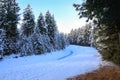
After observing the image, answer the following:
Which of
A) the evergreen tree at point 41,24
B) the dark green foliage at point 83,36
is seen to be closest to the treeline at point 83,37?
the dark green foliage at point 83,36

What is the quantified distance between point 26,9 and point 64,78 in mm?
39287

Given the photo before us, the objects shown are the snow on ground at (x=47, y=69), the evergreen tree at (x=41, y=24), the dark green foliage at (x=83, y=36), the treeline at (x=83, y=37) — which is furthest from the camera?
the dark green foliage at (x=83, y=36)

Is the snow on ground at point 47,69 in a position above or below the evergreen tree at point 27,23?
below

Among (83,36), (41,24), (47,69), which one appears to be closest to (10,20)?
(41,24)

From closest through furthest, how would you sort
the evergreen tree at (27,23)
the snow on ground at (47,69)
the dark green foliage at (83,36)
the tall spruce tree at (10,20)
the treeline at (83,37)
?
the snow on ground at (47,69) → the tall spruce tree at (10,20) → the evergreen tree at (27,23) → the treeline at (83,37) → the dark green foliage at (83,36)

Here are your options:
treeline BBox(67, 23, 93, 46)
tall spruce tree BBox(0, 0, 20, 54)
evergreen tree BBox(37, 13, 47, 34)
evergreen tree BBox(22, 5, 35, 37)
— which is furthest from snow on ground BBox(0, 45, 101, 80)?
treeline BBox(67, 23, 93, 46)

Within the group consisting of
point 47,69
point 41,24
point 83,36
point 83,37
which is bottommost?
point 47,69

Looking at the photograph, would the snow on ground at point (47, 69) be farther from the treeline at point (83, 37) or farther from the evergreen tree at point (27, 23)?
the treeline at point (83, 37)

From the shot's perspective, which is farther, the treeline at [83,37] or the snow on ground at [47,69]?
the treeline at [83,37]

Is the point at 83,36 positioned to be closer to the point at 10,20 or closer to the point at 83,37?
the point at 83,37

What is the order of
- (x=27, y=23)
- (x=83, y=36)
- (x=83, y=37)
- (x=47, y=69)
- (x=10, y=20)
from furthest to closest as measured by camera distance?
(x=83, y=37)
(x=83, y=36)
(x=27, y=23)
(x=10, y=20)
(x=47, y=69)

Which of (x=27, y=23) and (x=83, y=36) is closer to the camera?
(x=27, y=23)

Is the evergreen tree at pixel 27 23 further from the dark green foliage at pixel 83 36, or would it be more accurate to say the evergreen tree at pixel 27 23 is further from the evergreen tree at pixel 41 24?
the dark green foliage at pixel 83 36

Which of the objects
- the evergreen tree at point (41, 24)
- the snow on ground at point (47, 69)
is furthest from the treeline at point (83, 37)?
the snow on ground at point (47, 69)
